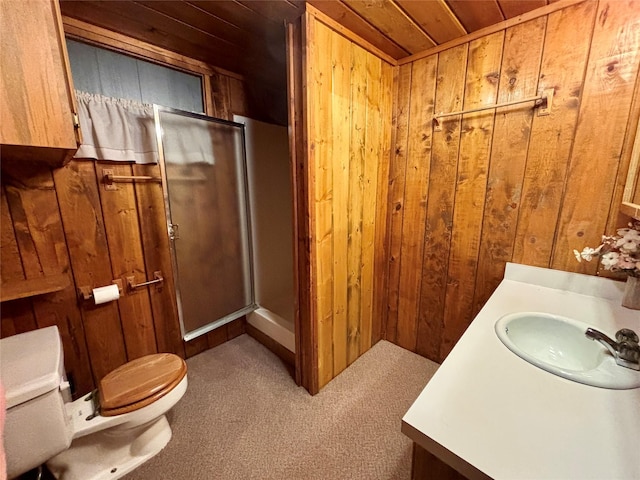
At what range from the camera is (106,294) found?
154cm

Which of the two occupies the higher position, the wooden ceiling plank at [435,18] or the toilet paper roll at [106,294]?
the wooden ceiling plank at [435,18]

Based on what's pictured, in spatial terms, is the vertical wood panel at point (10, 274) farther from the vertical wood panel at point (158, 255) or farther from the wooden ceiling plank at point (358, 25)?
the wooden ceiling plank at point (358, 25)

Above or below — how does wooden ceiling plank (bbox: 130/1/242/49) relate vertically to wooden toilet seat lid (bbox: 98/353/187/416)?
above

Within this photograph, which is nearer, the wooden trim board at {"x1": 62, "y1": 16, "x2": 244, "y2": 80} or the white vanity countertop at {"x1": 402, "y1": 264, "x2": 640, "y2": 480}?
the white vanity countertop at {"x1": 402, "y1": 264, "x2": 640, "y2": 480}

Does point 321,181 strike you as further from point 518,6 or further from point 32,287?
point 32,287

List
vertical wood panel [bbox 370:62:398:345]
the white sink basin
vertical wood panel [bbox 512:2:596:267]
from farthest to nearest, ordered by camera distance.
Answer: vertical wood panel [bbox 370:62:398:345], vertical wood panel [bbox 512:2:596:267], the white sink basin

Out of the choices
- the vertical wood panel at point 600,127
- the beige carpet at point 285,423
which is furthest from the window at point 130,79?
the vertical wood panel at point 600,127

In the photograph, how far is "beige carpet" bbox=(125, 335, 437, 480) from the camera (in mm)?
1285

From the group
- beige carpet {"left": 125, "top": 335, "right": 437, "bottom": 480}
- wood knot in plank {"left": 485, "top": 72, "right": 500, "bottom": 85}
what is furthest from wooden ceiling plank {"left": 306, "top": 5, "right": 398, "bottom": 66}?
beige carpet {"left": 125, "top": 335, "right": 437, "bottom": 480}

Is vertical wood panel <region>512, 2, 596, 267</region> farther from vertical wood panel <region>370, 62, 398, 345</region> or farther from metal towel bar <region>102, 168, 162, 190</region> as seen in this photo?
metal towel bar <region>102, 168, 162, 190</region>

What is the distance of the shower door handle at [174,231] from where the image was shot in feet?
5.54

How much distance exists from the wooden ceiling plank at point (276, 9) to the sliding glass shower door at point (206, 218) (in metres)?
0.70

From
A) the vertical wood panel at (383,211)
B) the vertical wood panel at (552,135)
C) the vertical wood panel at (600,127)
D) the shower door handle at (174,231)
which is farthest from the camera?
the vertical wood panel at (383,211)

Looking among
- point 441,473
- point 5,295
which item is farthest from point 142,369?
point 441,473
